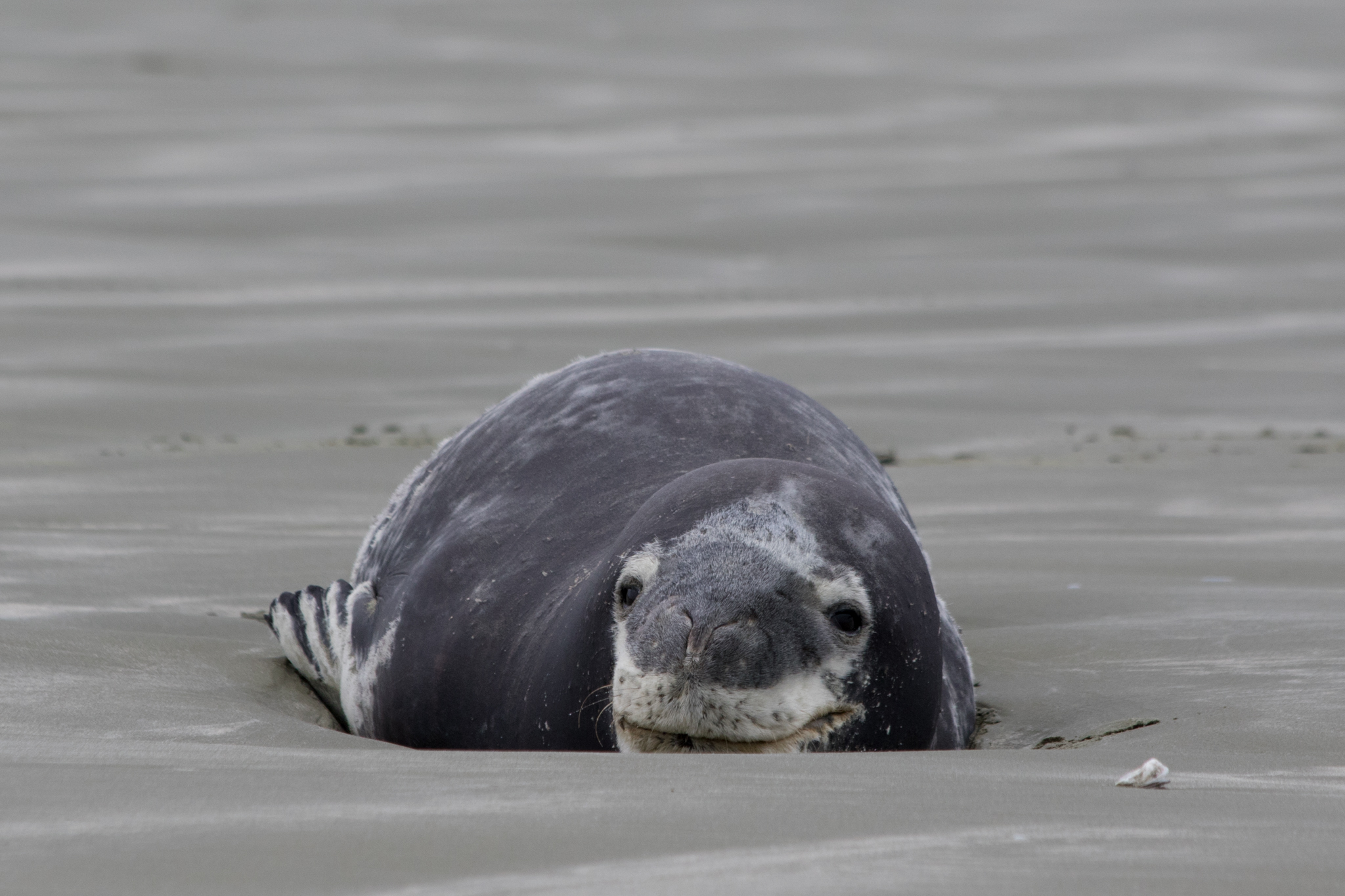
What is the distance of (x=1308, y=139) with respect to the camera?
14992 millimetres

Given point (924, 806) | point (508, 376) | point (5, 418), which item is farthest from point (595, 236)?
point (924, 806)

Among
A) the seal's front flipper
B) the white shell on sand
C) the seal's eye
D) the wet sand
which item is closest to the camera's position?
the wet sand

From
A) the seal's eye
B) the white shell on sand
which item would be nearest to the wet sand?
the white shell on sand

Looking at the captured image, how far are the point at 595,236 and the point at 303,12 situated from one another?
870 centimetres

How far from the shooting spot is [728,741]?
10.4 feet

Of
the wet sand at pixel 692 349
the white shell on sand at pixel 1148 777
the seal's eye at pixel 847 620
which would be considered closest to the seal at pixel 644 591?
the seal's eye at pixel 847 620

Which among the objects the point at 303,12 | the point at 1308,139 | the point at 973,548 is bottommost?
the point at 973,548

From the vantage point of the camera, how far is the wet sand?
2768 mm

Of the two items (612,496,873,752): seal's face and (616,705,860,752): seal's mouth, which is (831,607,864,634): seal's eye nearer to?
(612,496,873,752): seal's face

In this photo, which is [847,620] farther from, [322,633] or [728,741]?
[322,633]

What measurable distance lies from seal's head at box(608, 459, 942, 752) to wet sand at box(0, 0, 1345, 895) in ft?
0.35

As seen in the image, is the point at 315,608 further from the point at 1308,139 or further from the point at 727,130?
the point at 1308,139

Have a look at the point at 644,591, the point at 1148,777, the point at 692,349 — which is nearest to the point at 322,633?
the point at 644,591

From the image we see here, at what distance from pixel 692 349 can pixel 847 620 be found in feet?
19.1
